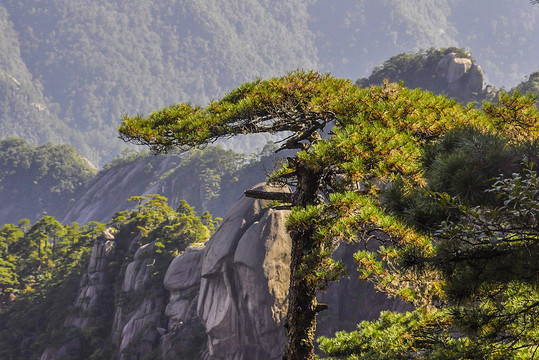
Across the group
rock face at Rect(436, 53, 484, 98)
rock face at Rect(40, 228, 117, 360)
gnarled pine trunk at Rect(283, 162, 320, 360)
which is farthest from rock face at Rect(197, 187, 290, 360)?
rock face at Rect(436, 53, 484, 98)

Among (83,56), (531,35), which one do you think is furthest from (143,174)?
(531,35)

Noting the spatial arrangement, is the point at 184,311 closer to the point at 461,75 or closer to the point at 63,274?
the point at 63,274

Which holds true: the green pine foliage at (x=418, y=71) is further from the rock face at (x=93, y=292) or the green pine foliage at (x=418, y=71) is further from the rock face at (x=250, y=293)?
the rock face at (x=93, y=292)

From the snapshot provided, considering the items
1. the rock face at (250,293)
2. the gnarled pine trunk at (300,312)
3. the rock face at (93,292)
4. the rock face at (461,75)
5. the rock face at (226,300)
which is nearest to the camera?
the gnarled pine trunk at (300,312)

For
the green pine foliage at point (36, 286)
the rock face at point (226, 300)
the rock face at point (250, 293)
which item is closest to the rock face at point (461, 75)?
the rock face at point (226, 300)

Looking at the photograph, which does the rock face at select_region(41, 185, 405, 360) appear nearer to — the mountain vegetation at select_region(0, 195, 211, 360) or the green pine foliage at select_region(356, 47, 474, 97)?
the mountain vegetation at select_region(0, 195, 211, 360)

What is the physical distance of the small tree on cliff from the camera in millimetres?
4359

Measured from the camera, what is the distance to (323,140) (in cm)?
506

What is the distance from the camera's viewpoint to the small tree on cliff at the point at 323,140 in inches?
172

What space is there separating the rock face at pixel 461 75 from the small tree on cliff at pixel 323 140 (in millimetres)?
36427

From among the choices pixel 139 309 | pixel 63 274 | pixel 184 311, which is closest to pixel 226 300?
pixel 184 311

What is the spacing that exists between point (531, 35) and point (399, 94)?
235809 mm

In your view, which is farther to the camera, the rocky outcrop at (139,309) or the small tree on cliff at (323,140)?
the rocky outcrop at (139,309)

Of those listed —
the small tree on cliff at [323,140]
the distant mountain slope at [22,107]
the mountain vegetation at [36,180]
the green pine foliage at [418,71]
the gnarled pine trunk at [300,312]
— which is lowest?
the gnarled pine trunk at [300,312]
